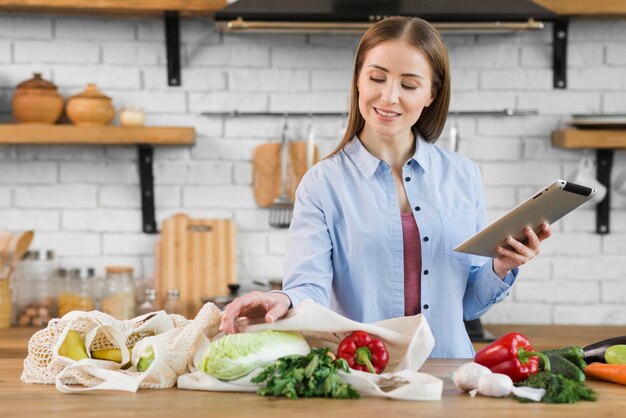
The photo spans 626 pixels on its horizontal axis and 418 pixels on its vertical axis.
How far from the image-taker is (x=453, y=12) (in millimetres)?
3160

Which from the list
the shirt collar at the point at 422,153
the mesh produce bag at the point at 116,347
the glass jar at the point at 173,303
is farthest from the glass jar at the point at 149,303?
the mesh produce bag at the point at 116,347

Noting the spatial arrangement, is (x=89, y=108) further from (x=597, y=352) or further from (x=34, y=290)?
(x=597, y=352)

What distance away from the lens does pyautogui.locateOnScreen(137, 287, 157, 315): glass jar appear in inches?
131

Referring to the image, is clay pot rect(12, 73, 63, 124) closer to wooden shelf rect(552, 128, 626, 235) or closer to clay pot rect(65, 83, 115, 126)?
clay pot rect(65, 83, 115, 126)

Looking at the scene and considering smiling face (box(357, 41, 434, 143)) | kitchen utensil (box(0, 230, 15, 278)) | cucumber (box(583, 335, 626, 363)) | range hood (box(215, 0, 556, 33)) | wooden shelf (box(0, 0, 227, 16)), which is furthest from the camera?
kitchen utensil (box(0, 230, 15, 278))

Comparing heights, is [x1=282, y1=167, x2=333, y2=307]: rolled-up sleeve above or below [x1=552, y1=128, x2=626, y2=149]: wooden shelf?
below

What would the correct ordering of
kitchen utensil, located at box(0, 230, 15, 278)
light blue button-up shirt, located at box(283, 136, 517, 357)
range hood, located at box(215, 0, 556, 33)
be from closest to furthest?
light blue button-up shirt, located at box(283, 136, 517, 357)
range hood, located at box(215, 0, 556, 33)
kitchen utensil, located at box(0, 230, 15, 278)

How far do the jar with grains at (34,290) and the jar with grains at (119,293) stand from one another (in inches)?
8.5

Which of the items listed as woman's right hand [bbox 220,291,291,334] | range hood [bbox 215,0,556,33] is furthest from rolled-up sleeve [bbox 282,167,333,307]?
range hood [bbox 215,0,556,33]

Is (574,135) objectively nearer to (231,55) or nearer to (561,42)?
(561,42)

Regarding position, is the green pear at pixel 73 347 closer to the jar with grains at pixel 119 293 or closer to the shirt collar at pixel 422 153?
the shirt collar at pixel 422 153

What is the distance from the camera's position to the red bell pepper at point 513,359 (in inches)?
65.4

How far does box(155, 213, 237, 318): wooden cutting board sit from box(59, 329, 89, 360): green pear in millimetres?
1788

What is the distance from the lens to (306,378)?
5.11ft
